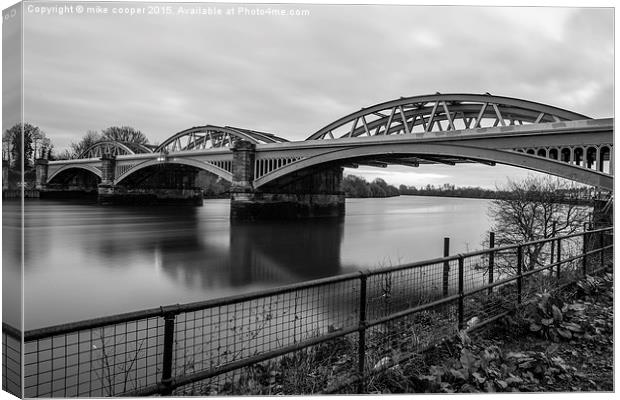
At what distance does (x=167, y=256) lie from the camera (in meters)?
14.1

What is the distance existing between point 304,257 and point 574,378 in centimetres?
1207

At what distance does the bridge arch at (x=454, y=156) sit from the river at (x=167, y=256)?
3602 millimetres

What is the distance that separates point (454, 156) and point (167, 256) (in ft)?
39.6

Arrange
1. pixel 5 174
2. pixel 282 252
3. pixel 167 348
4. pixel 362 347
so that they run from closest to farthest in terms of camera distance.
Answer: pixel 167 348 → pixel 362 347 → pixel 5 174 → pixel 282 252

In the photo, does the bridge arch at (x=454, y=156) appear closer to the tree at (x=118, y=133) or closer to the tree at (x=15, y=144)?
Result: the tree at (x=15, y=144)

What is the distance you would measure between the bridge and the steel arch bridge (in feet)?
0.14

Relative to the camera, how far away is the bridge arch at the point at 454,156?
1361 centimetres

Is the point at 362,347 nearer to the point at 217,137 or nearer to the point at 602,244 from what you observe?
the point at 602,244

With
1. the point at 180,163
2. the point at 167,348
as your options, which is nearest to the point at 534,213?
the point at 167,348

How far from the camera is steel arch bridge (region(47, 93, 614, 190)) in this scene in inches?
539

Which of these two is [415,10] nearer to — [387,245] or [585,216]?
[585,216]

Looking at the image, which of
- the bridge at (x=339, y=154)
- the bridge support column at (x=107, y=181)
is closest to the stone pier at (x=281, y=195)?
the bridge at (x=339, y=154)

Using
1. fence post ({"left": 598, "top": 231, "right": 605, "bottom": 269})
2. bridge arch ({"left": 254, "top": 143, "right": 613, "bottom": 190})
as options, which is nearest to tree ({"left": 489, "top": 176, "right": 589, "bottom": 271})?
bridge arch ({"left": 254, "top": 143, "right": 613, "bottom": 190})

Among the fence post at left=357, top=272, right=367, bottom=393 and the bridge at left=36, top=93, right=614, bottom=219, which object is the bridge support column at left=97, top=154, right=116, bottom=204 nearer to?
the bridge at left=36, top=93, right=614, bottom=219
